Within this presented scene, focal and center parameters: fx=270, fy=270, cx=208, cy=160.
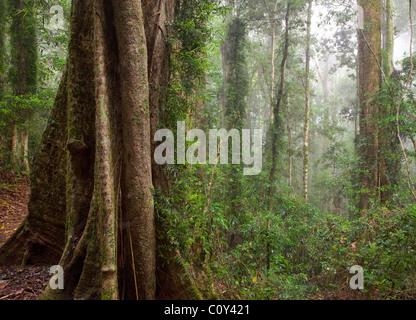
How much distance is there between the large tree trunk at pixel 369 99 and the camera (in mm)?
8500

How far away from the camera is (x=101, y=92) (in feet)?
9.84

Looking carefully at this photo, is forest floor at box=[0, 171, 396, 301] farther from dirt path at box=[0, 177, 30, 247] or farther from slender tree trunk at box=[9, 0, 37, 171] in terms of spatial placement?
slender tree trunk at box=[9, 0, 37, 171]

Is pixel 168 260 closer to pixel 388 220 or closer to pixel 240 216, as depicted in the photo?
pixel 388 220

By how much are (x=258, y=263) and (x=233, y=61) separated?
9238 millimetres

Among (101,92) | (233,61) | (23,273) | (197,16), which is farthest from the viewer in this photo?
(233,61)

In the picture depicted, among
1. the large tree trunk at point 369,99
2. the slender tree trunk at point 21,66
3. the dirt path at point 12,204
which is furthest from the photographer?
the large tree trunk at point 369,99

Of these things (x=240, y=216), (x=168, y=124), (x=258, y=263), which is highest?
(x=168, y=124)

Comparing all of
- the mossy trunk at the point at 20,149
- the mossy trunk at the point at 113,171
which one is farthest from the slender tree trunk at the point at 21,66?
the mossy trunk at the point at 113,171

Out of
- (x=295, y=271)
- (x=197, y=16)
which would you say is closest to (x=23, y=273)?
(x=197, y=16)

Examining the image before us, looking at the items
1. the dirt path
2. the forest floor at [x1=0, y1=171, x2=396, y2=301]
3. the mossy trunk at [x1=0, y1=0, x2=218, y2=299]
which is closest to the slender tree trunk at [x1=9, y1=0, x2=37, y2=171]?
the dirt path

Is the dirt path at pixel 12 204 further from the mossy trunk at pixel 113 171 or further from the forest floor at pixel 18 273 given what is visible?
the mossy trunk at pixel 113 171

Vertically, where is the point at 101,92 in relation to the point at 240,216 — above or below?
above

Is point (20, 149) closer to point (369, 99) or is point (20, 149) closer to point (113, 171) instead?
point (113, 171)

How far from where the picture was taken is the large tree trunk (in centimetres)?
850
